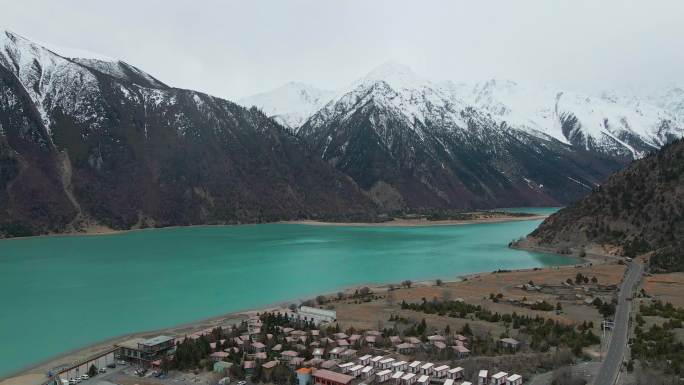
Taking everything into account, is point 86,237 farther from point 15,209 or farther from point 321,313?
point 321,313

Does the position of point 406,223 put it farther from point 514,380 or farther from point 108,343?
point 514,380

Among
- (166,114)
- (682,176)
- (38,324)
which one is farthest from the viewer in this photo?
(166,114)

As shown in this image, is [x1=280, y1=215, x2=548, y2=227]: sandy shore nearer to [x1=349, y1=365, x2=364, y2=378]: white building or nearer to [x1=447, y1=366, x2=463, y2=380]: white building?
[x1=349, y1=365, x2=364, y2=378]: white building

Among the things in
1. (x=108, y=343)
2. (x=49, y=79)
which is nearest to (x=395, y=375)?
(x=108, y=343)

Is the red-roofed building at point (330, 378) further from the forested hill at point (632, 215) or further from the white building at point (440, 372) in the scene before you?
the forested hill at point (632, 215)

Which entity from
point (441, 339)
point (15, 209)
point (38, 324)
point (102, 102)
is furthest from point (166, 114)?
point (441, 339)

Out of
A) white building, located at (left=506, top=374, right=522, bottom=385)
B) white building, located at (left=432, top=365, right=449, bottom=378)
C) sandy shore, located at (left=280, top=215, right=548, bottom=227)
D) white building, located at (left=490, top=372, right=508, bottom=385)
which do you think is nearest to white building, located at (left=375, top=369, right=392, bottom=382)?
white building, located at (left=432, top=365, right=449, bottom=378)

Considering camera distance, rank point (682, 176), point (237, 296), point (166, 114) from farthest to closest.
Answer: point (166, 114)
point (682, 176)
point (237, 296)
